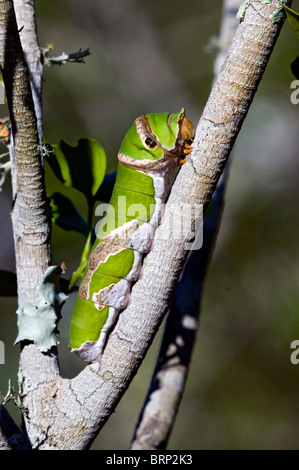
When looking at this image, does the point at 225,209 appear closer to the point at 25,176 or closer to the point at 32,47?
the point at 32,47

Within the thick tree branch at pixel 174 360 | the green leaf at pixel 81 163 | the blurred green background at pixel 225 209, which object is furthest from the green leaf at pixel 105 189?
the blurred green background at pixel 225 209

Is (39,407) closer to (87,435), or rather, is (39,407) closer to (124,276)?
(87,435)

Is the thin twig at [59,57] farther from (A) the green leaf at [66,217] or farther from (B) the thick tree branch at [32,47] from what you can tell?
(A) the green leaf at [66,217]

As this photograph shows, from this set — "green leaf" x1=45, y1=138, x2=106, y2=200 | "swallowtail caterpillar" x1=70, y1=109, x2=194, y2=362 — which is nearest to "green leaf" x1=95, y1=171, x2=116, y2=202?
"green leaf" x1=45, y1=138, x2=106, y2=200

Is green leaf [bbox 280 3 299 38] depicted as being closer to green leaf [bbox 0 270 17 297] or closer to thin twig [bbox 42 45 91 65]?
thin twig [bbox 42 45 91 65]

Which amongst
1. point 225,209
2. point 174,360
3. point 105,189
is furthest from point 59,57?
point 225,209

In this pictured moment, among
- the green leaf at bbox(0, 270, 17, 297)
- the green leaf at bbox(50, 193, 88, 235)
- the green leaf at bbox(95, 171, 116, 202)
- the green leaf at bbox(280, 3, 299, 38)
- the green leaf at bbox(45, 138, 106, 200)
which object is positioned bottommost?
the green leaf at bbox(0, 270, 17, 297)

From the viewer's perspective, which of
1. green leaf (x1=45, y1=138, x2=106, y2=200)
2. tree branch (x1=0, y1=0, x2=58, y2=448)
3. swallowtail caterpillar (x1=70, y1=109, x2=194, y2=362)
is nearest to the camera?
tree branch (x1=0, y1=0, x2=58, y2=448)
